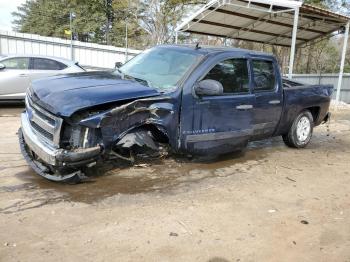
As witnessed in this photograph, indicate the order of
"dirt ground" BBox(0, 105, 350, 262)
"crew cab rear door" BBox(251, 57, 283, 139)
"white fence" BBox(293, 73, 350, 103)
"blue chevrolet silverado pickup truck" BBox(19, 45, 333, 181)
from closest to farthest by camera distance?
"dirt ground" BBox(0, 105, 350, 262) < "blue chevrolet silverado pickup truck" BBox(19, 45, 333, 181) < "crew cab rear door" BBox(251, 57, 283, 139) < "white fence" BBox(293, 73, 350, 103)

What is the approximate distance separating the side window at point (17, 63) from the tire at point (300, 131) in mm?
7639

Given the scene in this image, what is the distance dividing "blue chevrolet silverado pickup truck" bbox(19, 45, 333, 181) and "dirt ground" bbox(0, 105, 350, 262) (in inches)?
14.6

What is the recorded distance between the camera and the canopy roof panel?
12695 mm

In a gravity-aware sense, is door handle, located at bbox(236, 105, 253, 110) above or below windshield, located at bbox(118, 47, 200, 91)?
below

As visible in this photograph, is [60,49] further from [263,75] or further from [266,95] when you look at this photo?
[266,95]

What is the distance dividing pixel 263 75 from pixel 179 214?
3326 millimetres

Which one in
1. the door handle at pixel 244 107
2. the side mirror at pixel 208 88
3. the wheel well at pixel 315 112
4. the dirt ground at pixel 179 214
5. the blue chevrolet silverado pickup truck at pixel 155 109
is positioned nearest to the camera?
the dirt ground at pixel 179 214

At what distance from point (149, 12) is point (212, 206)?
24.0 metres

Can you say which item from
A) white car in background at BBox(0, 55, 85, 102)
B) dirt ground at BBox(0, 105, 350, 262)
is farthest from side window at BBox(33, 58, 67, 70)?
dirt ground at BBox(0, 105, 350, 262)

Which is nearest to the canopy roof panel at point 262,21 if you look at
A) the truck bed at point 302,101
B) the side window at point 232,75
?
the truck bed at point 302,101

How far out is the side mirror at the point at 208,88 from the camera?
5374 mm

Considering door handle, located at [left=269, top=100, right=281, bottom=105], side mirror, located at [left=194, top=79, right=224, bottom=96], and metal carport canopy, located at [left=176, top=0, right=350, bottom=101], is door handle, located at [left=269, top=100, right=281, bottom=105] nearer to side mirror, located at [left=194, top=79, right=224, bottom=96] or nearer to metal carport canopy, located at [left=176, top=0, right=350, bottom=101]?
side mirror, located at [left=194, top=79, right=224, bottom=96]

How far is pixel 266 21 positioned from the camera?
48.7ft

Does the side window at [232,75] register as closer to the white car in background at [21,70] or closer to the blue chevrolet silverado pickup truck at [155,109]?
the blue chevrolet silverado pickup truck at [155,109]
